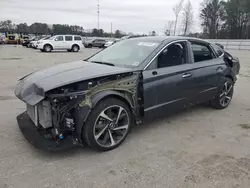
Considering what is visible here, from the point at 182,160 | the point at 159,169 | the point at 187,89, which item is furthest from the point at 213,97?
the point at 159,169

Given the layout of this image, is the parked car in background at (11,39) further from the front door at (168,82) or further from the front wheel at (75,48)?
the front door at (168,82)

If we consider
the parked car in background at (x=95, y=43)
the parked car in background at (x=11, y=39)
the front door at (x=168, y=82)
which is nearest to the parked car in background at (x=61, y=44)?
the parked car in background at (x=95, y=43)

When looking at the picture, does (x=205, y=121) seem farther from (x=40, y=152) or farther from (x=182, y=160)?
(x=40, y=152)

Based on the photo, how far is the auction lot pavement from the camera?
2.69 m

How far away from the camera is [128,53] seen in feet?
13.7

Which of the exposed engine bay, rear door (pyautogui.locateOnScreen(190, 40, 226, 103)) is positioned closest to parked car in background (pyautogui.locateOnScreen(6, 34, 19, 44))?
rear door (pyautogui.locateOnScreen(190, 40, 226, 103))

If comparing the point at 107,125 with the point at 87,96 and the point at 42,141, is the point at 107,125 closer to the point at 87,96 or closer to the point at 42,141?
the point at 87,96

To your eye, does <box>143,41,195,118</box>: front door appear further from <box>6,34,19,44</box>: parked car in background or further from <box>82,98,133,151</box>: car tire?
<box>6,34,19,44</box>: parked car in background

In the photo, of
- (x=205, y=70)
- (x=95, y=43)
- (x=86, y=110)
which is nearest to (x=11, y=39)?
(x=95, y=43)

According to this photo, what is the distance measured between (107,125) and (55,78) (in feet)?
3.12

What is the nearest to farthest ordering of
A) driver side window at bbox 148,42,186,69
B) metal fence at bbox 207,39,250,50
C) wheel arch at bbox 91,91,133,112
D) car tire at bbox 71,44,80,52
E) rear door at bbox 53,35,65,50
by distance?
wheel arch at bbox 91,91,133,112 < driver side window at bbox 148,42,186,69 < rear door at bbox 53,35,65,50 < car tire at bbox 71,44,80,52 < metal fence at bbox 207,39,250,50

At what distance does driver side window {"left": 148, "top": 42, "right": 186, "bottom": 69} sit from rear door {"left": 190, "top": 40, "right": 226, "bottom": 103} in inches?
10.5

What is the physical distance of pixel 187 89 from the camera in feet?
13.9

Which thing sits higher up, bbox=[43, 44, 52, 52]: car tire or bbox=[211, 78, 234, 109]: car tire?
bbox=[43, 44, 52, 52]: car tire
